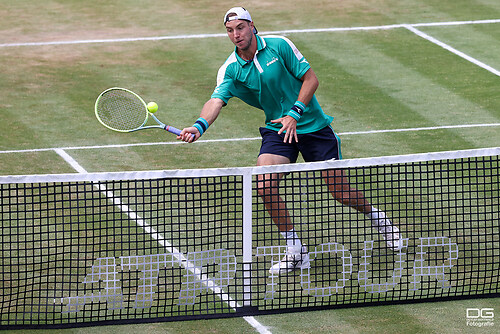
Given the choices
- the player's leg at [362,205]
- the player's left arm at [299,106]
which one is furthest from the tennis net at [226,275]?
the player's left arm at [299,106]

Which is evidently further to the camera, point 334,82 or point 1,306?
point 334,82

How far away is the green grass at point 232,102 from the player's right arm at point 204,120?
167 cm

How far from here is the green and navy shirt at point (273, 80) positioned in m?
9.59

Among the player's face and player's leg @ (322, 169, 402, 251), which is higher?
the player's face

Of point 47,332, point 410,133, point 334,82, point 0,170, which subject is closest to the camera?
point 47,332

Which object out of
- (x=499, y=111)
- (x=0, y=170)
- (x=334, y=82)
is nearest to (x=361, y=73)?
(x=334, y=82)

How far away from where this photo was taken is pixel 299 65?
31.5 ft

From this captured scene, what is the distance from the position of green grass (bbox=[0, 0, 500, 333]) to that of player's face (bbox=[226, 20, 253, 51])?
8.50 ft

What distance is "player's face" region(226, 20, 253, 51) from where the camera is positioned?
30.7 feet

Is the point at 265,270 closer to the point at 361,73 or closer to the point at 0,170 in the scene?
the point at 0,170

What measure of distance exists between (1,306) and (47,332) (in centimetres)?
74

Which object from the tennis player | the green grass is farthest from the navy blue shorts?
the green grass

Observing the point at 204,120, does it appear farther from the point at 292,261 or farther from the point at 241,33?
the point at 292,261

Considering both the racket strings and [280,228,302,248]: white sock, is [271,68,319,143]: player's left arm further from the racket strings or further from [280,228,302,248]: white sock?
the racket strings
